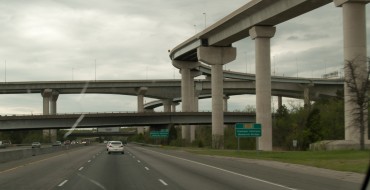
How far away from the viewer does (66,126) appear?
289ft

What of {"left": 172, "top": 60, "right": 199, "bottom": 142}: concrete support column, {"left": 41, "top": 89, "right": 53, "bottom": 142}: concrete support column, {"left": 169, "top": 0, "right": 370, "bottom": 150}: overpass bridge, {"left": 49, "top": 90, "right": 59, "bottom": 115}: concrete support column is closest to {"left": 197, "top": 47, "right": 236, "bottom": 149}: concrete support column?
{"left": 169, "top": 0, "right": 370, "bottom": 150}: overpass bridge

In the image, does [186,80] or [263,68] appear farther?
[186,80]

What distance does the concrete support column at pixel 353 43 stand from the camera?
39.7 meters

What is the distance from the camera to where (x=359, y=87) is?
40.2m

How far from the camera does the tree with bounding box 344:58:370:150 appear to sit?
37.7m

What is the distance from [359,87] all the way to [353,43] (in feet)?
11.5

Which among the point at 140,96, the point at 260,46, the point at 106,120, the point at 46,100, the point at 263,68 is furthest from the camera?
the point at 140,96

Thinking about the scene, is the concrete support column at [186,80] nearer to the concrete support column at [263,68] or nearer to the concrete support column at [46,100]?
the concrete support column at [46,100]

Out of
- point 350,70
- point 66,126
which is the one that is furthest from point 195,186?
point 66,126

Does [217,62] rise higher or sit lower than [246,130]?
higher

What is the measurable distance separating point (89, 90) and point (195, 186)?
92.7 meters

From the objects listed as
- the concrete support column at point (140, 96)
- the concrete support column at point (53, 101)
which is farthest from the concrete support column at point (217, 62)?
the concrete support column at point (53, 101)

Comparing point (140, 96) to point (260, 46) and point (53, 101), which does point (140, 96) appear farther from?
point (260, 46)

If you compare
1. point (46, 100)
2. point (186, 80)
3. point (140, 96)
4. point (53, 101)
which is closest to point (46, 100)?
point (46, 100)
